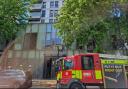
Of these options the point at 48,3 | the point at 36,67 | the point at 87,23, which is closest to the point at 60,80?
the point at 87,23

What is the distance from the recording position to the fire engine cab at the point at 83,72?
16.8 metres

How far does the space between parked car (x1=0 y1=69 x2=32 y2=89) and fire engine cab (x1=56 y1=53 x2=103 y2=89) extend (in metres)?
2.97

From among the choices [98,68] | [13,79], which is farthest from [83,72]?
[13,79]

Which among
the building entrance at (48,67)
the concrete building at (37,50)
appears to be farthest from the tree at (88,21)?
the building entrance at (48,67)

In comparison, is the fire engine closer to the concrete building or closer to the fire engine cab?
the fire engine cab

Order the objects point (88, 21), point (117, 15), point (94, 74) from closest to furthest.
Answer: point (94, 74), point (88, 21), point (117, 15)

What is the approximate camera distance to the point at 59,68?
18.0m

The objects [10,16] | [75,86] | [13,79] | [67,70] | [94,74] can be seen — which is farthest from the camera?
[10,16]

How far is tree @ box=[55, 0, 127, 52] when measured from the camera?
25.0 meters

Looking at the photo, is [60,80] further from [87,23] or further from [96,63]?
[87,23]

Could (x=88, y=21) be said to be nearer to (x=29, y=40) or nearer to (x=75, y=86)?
(x=75, y=86)

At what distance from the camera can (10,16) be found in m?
29.6

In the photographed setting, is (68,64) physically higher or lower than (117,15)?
lower

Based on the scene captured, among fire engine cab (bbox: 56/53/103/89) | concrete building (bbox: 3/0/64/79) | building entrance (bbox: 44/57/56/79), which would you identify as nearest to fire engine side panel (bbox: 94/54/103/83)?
fire engine cab (bbox: 56/53/103/89)
